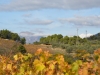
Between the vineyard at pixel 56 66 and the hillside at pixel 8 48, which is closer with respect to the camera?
the vineyard at pixel 56 66

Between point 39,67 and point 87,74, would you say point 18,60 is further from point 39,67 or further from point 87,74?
point 87,74

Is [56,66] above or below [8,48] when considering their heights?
above

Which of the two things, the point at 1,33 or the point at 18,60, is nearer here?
the point at 18,60

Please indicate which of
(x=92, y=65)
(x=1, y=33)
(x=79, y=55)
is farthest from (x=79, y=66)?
(x=1, y=33)

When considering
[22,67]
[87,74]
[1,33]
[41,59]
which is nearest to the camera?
[87,74]

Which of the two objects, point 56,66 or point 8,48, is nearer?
point 56,66

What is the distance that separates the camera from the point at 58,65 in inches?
171

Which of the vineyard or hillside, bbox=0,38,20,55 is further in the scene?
hillside, bbox=0,38,20,55

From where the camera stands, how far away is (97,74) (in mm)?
3850

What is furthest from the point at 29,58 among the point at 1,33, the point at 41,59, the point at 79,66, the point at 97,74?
the point at 1,33

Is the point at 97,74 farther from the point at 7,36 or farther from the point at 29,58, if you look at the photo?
the point at 7,36

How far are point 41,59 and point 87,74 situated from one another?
0.88m

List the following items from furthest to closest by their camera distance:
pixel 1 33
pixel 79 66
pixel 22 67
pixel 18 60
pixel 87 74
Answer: pixel 1 33 < pixel 18 60 < pixel 22 67 < pixel 79 66 < pixel 87 74

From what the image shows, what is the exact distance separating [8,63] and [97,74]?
211 centimetres
